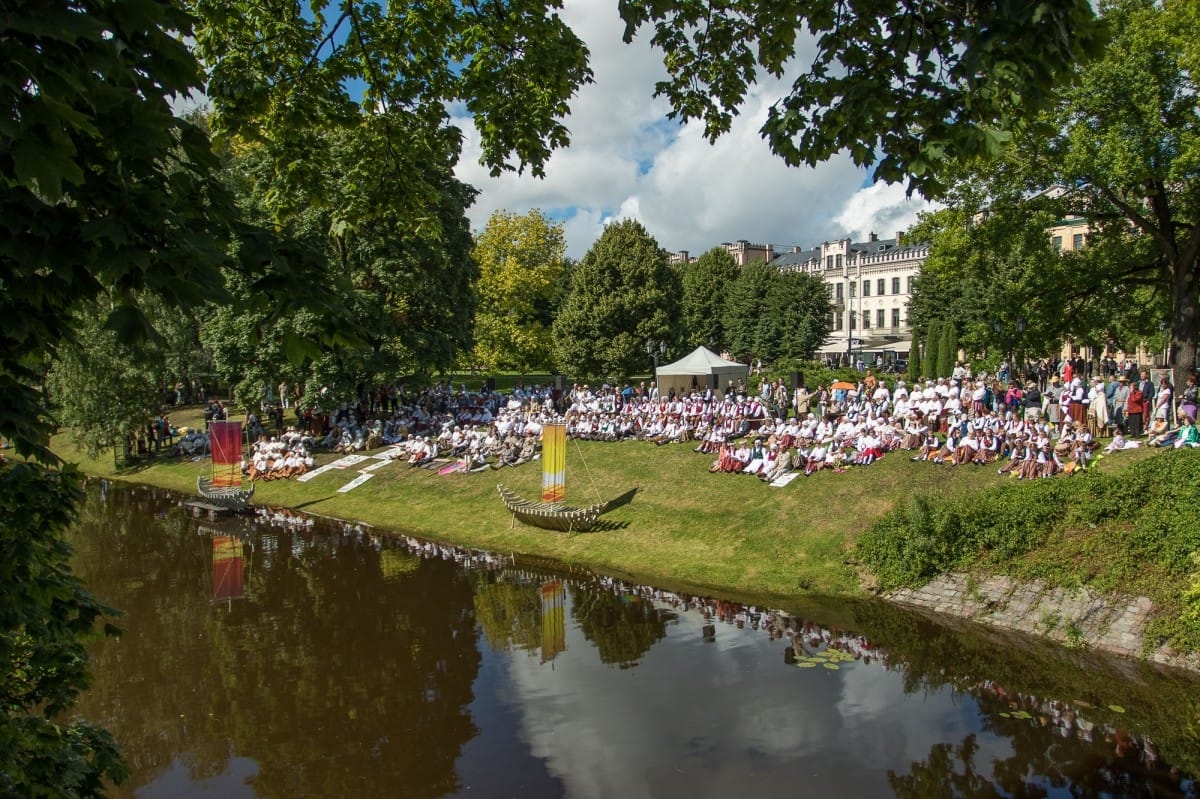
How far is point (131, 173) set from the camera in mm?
3941

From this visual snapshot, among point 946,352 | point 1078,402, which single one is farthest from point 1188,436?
point 946,352

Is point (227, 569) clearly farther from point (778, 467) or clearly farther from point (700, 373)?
point (700, 373)

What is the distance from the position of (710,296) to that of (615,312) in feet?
87.6

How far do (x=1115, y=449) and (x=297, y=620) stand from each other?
18813 mm

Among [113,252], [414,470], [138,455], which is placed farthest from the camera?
Answer: [138,455]

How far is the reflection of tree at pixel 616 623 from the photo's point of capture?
1580 centimetres

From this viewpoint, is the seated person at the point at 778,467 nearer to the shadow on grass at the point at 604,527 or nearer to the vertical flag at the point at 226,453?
the shadow on grass at the point at 604,527

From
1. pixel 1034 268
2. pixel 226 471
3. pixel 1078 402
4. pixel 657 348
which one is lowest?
pixel 226 471

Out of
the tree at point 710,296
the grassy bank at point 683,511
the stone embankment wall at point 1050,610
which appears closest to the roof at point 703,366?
the grassy bank at point 683,511

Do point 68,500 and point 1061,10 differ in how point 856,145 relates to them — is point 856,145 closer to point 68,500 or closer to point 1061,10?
point 1061,10

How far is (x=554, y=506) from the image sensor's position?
2455 cm

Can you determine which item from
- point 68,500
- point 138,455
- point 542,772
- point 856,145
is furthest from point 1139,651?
point 138,455

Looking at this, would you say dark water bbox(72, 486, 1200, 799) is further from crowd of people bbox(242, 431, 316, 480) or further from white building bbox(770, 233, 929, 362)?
white building bbox(770, 233, 929, 362)

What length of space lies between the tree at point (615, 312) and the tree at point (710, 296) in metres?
22.2
